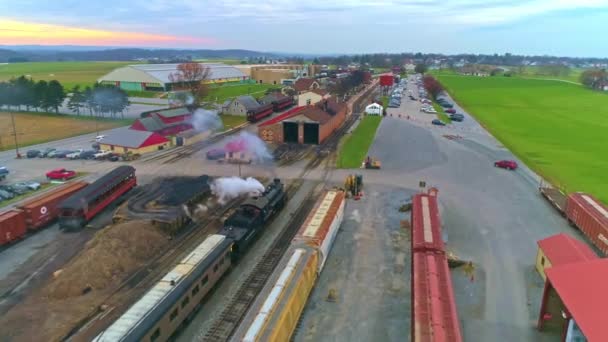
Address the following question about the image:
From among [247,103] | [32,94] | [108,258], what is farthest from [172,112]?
[108,258]

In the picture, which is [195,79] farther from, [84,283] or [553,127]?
[84,283]

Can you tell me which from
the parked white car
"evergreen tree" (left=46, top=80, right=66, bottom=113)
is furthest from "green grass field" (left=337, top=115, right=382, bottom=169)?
"evergreen tree" (left=46, top=80, right=66, bottom=113)

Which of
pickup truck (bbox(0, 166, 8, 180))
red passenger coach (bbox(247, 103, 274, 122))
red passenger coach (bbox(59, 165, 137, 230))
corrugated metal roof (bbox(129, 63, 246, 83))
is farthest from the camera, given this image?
corrugated metal roof (bbox(129, 63, 246, 83))

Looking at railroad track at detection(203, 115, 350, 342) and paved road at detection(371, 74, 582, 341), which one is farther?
paved road at detection(371, 74, 582, 341)

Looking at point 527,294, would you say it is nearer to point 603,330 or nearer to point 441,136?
point 603,330

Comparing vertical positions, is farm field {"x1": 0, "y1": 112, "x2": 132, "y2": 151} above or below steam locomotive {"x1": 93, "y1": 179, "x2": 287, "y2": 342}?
above

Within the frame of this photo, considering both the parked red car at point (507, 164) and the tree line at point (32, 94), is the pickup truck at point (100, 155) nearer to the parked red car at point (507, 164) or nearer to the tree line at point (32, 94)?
the tree line at point (32, 94)

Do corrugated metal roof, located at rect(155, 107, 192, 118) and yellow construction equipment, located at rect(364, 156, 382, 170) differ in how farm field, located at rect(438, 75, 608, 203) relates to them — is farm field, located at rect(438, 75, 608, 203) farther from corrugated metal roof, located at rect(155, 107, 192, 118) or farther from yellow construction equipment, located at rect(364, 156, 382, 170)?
corrugated metal roof, located at rect(155, 107, 192, 118)
